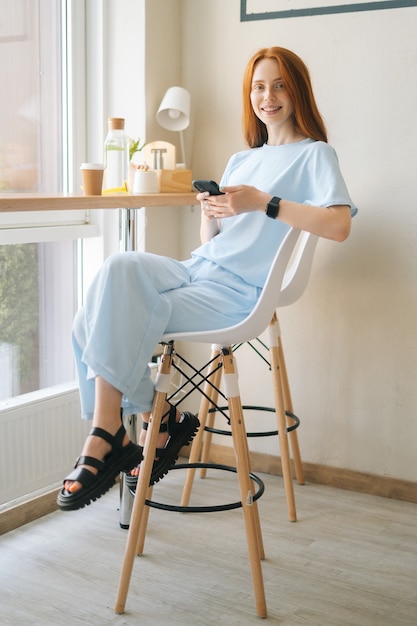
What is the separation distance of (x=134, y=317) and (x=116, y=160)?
2.89 feet

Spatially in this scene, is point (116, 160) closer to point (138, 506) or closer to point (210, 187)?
point (210, 187)

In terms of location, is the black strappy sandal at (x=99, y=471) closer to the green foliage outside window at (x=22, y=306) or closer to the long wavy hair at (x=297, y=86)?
the green foliage outside window at (x=22, y=306)

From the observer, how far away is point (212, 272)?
225cm

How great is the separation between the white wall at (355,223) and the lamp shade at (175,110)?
5.5 inches

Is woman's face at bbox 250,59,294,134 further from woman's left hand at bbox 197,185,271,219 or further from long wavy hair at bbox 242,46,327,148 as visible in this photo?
woman's left hand at bbox 197,185,271,219

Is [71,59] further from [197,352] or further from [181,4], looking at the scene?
[197,352]

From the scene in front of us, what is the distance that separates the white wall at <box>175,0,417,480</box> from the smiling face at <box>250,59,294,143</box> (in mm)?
456

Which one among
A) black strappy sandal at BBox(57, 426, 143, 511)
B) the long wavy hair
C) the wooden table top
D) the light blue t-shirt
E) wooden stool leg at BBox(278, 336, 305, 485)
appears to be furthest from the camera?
wooden stool leg at BBox(278, 336, 305, 485)

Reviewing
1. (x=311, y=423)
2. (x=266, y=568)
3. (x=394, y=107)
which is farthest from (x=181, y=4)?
(x=266, y=568)

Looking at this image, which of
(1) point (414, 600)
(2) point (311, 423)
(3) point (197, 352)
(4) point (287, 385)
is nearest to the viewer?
(1) point (414, 600)

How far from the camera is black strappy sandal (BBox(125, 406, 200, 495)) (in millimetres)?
2146

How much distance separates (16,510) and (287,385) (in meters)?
0.95

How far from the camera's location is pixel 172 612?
2.05 m

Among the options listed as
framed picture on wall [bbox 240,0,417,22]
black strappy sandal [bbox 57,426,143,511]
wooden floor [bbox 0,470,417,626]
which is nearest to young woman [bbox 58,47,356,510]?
black strappy sandal [bbox 57,426,143,511]
